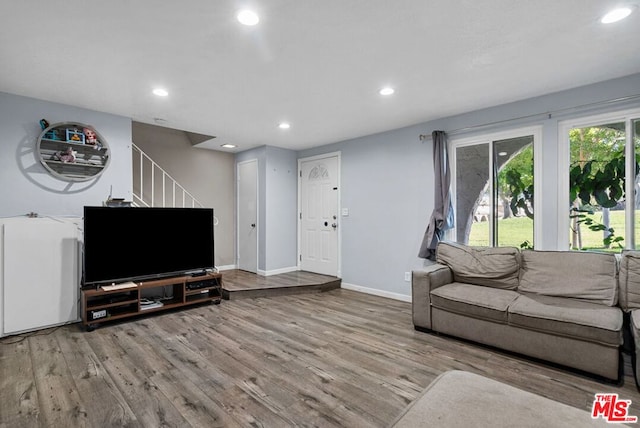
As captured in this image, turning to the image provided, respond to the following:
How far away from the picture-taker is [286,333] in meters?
3.21

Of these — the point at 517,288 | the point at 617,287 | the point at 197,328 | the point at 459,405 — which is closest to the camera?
the point at 459,405

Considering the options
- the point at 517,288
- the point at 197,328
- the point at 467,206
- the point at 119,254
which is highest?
the point at 467,206

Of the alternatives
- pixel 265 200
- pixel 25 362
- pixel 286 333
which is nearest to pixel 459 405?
pixel 286 333

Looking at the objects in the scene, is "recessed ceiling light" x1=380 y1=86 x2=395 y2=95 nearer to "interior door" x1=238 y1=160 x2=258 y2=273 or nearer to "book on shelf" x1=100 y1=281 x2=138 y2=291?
A: "interior door" x1=238 y1=160 x2=258 y2=273

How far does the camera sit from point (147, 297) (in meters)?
4.17

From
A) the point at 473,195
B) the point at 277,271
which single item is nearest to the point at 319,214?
the point at 277,271

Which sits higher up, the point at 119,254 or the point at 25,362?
the point at 119,254

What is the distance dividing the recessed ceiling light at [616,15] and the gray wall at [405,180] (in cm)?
119

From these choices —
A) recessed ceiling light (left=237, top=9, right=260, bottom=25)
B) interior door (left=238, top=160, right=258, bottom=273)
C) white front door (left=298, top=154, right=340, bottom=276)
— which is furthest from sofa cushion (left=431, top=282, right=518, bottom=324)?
interior door (left=238, top=160, right=258, bottom=273)

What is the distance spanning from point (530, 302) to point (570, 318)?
348mm

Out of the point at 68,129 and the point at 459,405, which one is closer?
the point at 459,405

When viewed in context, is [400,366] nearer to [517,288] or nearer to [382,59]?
[517,288]

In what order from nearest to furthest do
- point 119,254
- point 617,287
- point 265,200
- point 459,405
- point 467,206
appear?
point 459,405 → point 617,287 → point 119,254 → point 467,206 → point 265,200

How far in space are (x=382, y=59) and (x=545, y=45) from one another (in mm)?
1192
